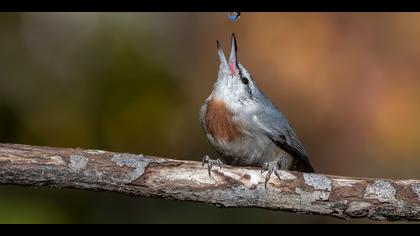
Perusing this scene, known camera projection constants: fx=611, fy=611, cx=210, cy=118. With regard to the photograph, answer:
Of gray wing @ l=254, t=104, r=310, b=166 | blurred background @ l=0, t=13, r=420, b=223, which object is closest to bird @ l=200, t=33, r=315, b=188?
gray wing @ l=254, t=104, r=310, b=166

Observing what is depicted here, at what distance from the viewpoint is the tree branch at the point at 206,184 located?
3.97 meters

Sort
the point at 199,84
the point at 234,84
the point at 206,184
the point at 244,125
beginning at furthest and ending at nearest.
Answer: the point at 199,84 → the point at 234,84 → the point at 244,125 → the point at 206,184

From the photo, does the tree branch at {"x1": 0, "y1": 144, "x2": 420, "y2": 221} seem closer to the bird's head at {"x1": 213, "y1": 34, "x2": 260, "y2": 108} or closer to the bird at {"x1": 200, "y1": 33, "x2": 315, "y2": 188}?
the bird at {"x1": 200, "y1": 33, "x2": 315, "y2": 188}

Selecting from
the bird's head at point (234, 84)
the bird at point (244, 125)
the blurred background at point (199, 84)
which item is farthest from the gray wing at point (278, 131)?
the blurred background at point (199, 84)

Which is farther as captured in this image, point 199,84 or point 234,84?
point 199,84

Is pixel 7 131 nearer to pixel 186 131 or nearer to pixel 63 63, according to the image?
pixel 63 63

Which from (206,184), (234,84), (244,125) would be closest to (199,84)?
(234,84)

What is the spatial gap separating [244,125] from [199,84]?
200cm

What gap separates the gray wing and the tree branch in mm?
1075

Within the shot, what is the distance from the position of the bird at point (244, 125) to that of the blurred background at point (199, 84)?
921 millimetres

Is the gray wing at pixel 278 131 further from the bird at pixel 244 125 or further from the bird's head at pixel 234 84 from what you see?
the bird's head at pixel 234 84

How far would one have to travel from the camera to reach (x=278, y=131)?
5.24 meters

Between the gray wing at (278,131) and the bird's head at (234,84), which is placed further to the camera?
the bird's head at (234,84)

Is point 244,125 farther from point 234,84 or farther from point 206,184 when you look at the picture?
point 206,184
